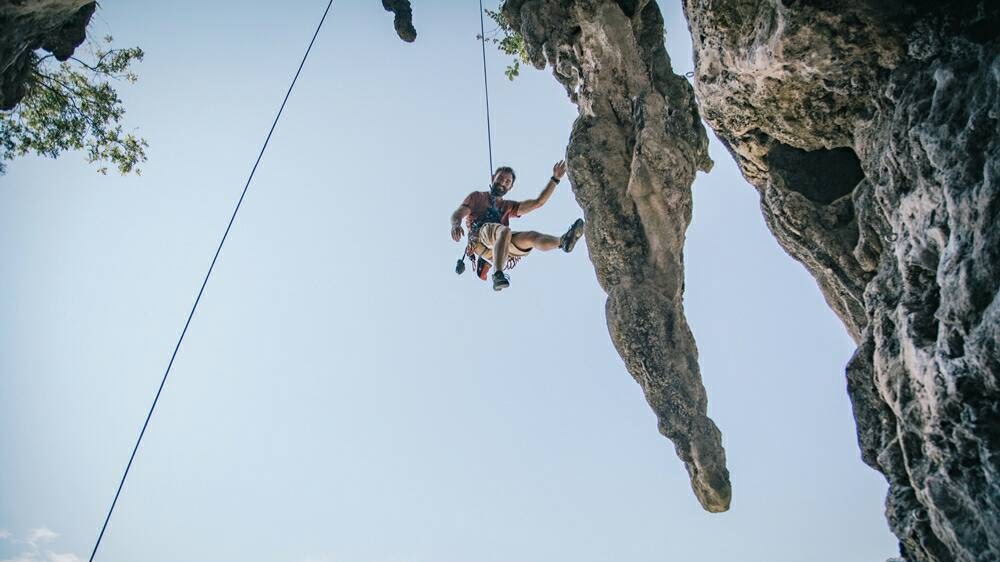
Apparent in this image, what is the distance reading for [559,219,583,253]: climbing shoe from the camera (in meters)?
Result: 7.78

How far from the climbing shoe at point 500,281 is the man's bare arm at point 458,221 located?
5.02 feet

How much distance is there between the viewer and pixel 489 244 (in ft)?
28.3

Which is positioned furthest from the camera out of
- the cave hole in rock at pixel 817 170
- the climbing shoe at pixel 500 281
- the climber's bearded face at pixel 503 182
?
the climber's bearded face at pixel 503 182

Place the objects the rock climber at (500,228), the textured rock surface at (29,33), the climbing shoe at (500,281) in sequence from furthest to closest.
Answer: the rock climber at (500,228)
the climbing shoe at (500,281)
the textured rock surface at (29,33)

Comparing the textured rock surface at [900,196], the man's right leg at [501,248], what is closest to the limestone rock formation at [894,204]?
the textured rock surface at [900,196]

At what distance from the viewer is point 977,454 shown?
263cm

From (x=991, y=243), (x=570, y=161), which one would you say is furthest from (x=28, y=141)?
(x=991, y=243)

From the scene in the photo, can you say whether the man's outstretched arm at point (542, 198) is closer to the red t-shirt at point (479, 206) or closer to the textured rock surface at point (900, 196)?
the red t-shirt at point (479, 206)

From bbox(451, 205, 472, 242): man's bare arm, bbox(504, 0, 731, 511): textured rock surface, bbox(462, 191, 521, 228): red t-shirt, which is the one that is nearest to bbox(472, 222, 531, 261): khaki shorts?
bbox(451, 205, 472, 242): man's bare arm

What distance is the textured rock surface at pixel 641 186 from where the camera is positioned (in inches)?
285

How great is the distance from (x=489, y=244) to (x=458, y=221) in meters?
0.74

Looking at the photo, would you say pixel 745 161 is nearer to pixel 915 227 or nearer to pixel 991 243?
pixel 915 227

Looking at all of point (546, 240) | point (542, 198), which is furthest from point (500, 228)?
point (542, 198)

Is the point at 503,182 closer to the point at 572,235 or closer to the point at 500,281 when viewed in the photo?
the point at 572,235
